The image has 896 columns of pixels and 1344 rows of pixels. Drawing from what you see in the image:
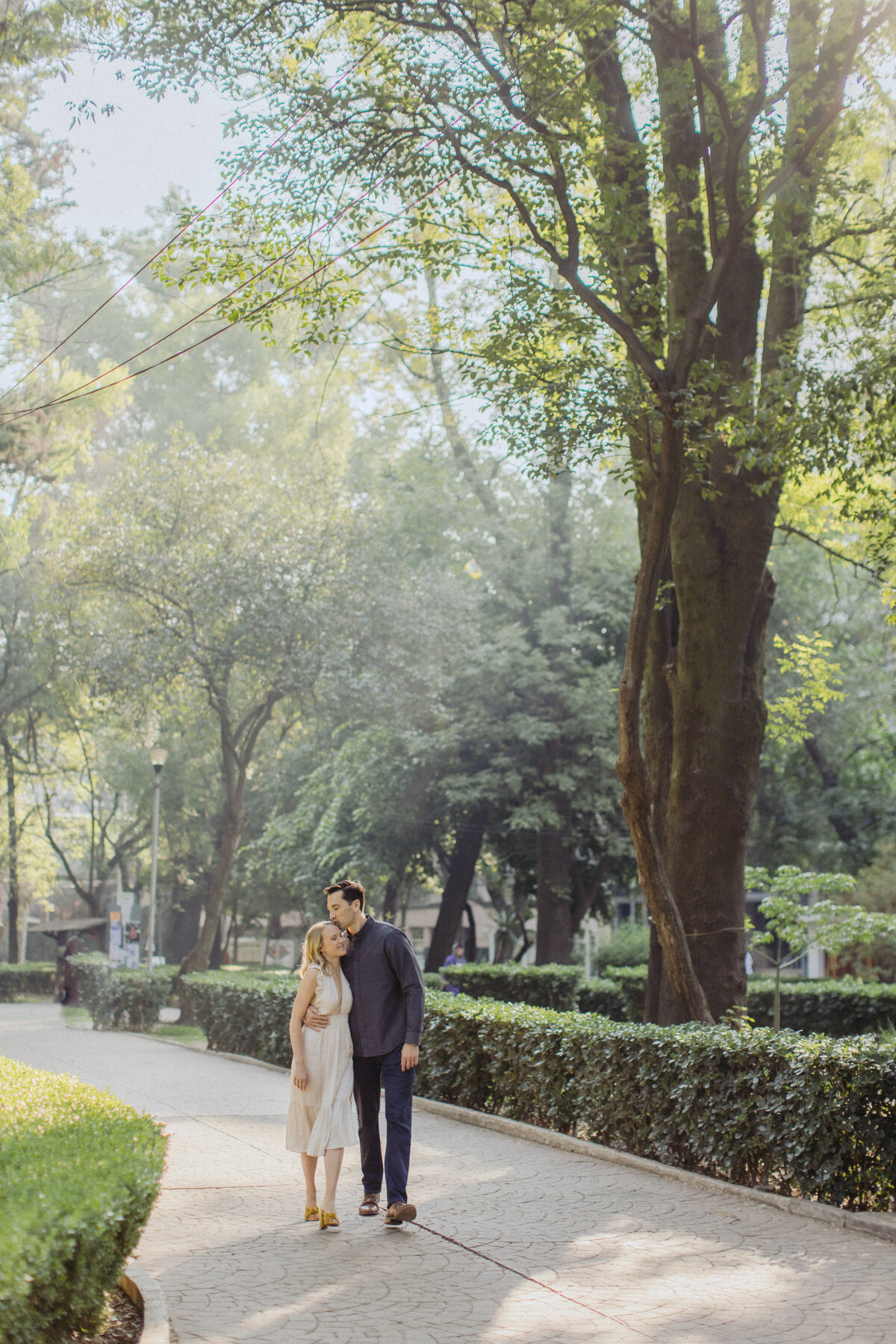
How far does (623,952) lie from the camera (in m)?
28.6

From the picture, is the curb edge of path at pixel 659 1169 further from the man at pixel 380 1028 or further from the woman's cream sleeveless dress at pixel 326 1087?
the woman's cream sleeveless dress at pixel 326 1087

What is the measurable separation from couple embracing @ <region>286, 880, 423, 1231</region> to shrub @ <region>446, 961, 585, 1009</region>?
14623 millimetres

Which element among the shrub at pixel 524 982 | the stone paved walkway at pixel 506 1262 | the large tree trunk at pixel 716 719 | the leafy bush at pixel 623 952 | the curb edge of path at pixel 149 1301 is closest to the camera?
the curb edge of path at pixel 149 1301

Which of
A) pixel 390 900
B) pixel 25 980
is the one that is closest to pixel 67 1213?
pixel 390 900

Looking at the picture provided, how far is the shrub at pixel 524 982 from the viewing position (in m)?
21.0

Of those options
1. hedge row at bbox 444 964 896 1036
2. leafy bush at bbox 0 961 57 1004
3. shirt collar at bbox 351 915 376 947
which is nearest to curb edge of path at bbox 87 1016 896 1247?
shirt collar at bbox 351 915 376 947

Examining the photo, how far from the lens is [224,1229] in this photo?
6.21 meters

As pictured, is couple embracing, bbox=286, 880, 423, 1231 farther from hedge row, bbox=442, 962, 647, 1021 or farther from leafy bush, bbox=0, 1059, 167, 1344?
hedge row, bbox=442, 962, 647, 1021

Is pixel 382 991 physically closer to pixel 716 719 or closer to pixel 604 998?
pixel 716 719

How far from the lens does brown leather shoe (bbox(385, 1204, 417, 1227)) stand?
6000 millimetres

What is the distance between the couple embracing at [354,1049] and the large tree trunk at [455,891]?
835 inches

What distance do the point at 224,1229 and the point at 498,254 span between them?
8.93 m

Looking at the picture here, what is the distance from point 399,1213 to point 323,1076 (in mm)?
771

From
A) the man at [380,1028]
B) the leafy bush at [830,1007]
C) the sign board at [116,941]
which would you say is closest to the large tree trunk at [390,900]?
the sign board at [116,941]
